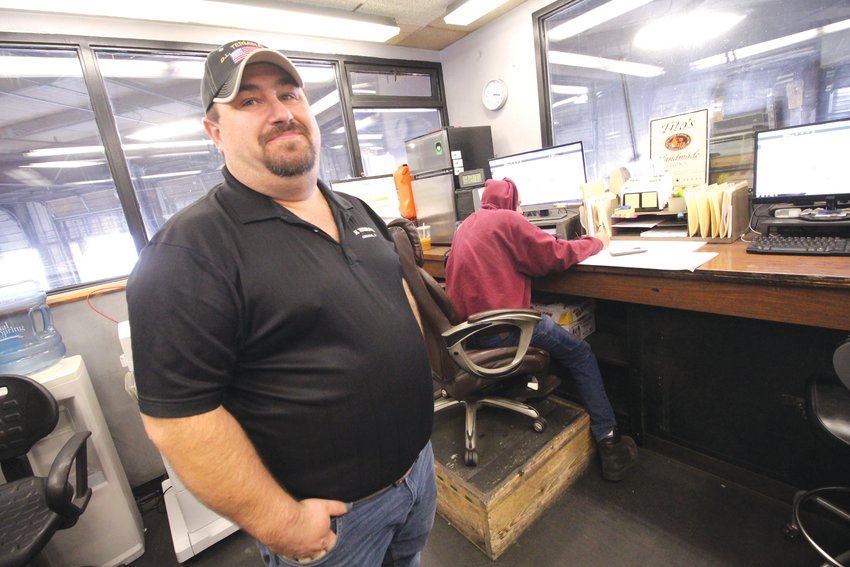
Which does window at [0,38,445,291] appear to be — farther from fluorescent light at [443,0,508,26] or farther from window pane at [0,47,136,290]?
Answer: fluorescent light at [443,0,508,26]

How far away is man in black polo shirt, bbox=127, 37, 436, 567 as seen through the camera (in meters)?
0.59

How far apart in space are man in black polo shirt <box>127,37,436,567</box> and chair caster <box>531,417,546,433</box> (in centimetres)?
98

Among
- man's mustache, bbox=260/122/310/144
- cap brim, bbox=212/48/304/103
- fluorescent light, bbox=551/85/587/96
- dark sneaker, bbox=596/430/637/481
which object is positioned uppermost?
fluorescent light, bbox=551/85/587/96

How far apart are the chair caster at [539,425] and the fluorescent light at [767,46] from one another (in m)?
2.06

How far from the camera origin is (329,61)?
10.1 feet

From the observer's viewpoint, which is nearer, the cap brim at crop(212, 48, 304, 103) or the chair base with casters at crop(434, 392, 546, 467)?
the cap brim at crop(212, 48, 304, 103)

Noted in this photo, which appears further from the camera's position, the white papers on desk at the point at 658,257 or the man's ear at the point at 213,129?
the white papers on desk at the point at 658,257

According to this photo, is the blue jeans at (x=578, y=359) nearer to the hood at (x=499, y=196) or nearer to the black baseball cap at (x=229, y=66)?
the hood at (x=499, y=196)

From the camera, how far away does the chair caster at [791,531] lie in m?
1.33

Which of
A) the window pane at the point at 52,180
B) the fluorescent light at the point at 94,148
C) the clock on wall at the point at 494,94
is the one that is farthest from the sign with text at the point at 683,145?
the window pane at the point at 52,180

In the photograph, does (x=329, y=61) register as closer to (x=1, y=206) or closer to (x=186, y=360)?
(x=1, y=206)

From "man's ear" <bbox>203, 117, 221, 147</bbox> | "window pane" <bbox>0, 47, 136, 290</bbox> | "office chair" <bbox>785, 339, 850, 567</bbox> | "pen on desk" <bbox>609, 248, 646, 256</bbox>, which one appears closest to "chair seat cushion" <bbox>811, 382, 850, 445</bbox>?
"office chair" <bbox>785, 339, 850, 567</bbox>

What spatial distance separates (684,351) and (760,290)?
1.66 ft

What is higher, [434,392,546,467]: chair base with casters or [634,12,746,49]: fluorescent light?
[634,12,746,49]: fluorescent light
